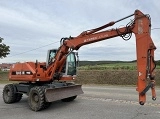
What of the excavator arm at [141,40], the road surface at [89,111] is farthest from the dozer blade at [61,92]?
the excavator arm at [141,40]

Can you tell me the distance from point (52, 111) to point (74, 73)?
111 inches

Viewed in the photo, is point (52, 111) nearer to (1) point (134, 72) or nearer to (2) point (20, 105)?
(2) point (20, 105)

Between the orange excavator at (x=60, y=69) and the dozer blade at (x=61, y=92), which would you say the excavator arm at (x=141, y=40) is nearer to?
the orange excavator at (x=60, y=69)

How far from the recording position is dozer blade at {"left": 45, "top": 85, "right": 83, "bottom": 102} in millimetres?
11610

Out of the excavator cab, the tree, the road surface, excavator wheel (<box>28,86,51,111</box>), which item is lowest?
the road surface

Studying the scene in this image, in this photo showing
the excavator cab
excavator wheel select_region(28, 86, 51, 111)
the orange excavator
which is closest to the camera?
the orange excavator

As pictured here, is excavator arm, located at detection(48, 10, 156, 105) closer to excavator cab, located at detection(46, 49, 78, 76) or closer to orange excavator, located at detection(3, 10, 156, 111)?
orange excavator, located at detection(3, 10, 156, 111)

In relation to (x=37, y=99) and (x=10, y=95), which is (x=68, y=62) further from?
(x=10, y=95)

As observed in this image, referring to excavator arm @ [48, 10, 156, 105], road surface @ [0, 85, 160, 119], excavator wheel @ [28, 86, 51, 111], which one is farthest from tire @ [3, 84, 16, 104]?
excavator arm @ [48, 10, 156, 105]

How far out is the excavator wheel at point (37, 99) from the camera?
11.6 m

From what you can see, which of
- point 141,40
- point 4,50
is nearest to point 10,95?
point 141,40

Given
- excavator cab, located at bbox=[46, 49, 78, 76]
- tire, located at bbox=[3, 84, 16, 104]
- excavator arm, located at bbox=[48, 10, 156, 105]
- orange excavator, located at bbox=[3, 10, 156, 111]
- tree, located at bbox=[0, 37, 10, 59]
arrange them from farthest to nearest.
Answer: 1. tree, located at bbox=[0, 37, 10, 59]
2. tire, located at bbox=[3, 84, 16, 104]
3. excavator cab, located at bbox=[46, 49, 78, 76]
4. orange excavator, located at bbox=[3, 10, 156, 111]
5. excavator arm, located at bbox=[48, 10, 156, 105]

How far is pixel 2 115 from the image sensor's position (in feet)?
34.8

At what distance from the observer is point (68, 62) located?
43.8 feet
